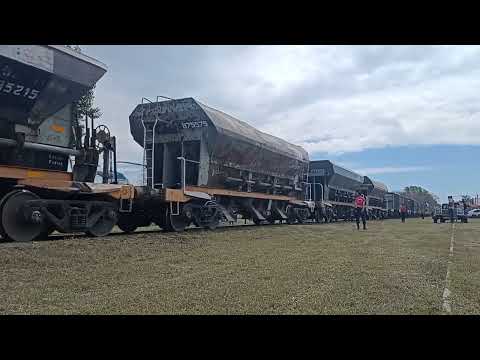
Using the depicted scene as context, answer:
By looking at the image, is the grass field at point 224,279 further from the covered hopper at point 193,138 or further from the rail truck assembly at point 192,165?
→ the covered hopper at point 193,138

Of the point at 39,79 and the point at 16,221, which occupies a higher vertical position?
the point at 39,79

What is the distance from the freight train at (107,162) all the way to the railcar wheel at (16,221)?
0.06 ft

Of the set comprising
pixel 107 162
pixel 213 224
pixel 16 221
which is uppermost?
pixel 107 162

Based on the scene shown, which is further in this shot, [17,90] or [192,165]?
[192,165]

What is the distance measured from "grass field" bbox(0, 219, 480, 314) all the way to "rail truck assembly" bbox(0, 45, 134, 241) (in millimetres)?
1044

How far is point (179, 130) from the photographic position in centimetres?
1225

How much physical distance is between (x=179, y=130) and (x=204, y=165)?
1378mm

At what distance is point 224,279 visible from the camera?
5.09 meters

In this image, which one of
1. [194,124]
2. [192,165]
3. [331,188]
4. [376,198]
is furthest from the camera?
[376,198]

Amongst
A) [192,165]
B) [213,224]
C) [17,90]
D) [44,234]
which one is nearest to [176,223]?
[213,224]

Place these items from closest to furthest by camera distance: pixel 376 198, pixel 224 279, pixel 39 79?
1. pixel 224 279
2. pixel 39 79
3. pixel 376 198

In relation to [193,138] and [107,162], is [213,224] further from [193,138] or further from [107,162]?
[107,162]

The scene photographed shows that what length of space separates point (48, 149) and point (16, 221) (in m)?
1.56
